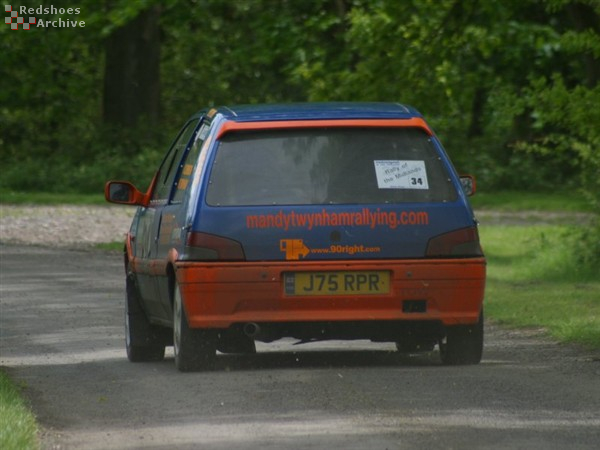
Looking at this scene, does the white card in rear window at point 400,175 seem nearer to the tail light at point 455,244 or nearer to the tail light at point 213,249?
the tail light at point 455,244

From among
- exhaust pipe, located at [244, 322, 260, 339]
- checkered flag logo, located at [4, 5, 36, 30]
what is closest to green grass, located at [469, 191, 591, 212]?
checkered flag logo, located at [4, 5, 36, 30]

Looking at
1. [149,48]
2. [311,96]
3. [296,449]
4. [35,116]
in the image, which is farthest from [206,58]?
[296,449]

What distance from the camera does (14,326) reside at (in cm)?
1521

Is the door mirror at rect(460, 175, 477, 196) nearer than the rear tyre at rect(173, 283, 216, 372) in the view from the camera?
No

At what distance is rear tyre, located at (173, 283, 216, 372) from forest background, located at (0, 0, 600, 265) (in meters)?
7.16

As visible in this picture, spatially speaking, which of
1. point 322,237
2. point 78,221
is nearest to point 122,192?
point 322,237

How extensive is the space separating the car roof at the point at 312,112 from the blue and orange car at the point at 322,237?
0.02 m

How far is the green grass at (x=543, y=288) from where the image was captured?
1449 cm

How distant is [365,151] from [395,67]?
13599 millimetres

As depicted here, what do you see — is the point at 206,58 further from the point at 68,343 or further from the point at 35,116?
the point at 68,343

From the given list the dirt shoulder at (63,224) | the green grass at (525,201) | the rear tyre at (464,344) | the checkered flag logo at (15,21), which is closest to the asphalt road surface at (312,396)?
the rear tyre at (464,344)

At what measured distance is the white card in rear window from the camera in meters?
10.8

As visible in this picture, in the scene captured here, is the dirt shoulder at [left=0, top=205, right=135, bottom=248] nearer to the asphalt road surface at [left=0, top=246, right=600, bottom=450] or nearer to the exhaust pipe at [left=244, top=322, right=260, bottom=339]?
the asphalt road surface at [left=0, top=246, right=600, bottom=450]

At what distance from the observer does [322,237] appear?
10.6 metres
